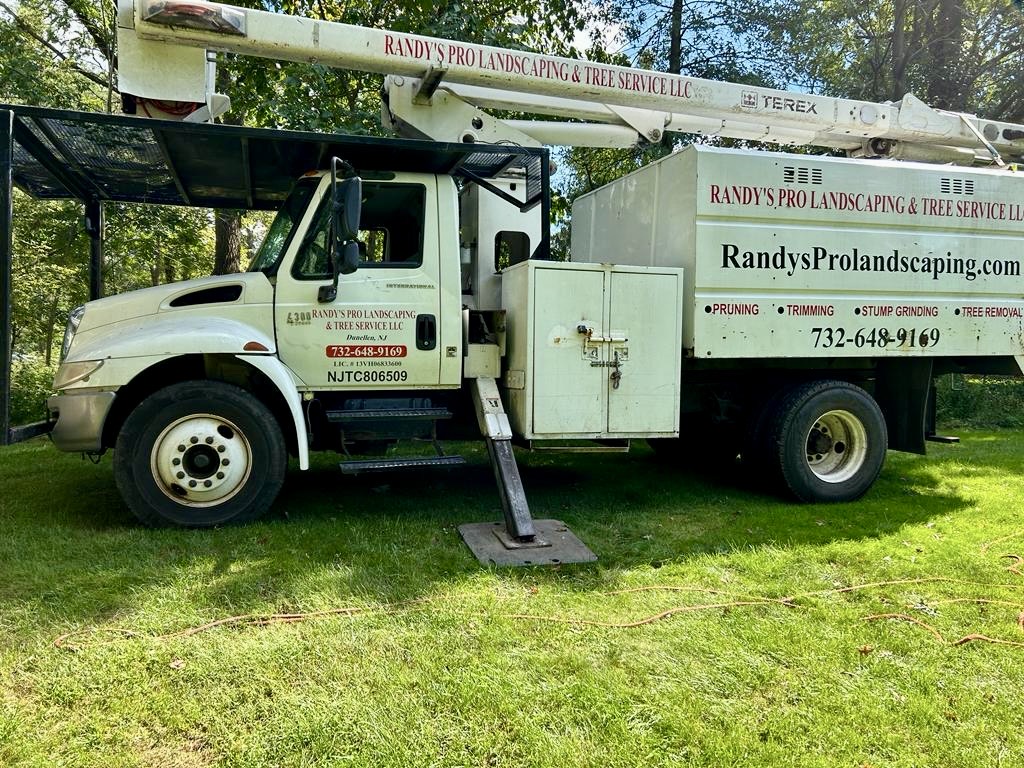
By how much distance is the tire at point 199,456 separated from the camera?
15.5 feet

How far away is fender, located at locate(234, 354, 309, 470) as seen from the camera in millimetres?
4840

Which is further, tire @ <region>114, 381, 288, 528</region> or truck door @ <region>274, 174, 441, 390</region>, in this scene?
truck door @ <region>274, 174, 441, 390</region>

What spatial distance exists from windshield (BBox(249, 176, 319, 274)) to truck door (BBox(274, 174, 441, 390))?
0.35ft

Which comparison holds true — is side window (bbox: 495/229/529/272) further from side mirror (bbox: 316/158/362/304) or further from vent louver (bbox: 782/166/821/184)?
vent louver (bbox: 782/166/821/184)

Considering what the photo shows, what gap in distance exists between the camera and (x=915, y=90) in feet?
48.0

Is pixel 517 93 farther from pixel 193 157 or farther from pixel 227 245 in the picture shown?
pixel 227 245

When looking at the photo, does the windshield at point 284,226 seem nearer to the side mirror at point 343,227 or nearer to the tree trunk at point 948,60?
the side mirror at point 343,227

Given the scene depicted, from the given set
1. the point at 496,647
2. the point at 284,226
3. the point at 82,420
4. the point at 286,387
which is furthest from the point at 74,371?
the point at 496,647

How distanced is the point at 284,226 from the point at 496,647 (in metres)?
3.58

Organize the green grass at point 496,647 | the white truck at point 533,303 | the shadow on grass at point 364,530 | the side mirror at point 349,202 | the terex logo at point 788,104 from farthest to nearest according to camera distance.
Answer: the terex logo at point 788,104
the white truck at point 533,303
the side mirror at point 349,202
the shadow on grass at point 364,530
the green grass at point 496,647

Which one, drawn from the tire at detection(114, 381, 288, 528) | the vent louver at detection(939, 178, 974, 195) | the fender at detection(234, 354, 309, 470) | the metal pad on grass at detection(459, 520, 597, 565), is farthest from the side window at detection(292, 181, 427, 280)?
the vent louver at detection(939, 178, 974, 195)

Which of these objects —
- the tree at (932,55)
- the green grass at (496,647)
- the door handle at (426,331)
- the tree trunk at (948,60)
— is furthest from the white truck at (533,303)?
the tree trunk at (948,60)

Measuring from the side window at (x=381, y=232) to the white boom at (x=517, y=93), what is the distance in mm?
749

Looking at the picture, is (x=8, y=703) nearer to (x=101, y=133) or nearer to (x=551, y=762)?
(x=551, y=762)
